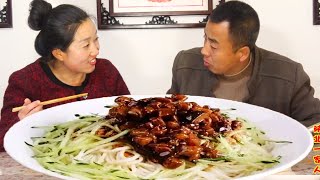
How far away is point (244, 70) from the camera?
7.58 feet

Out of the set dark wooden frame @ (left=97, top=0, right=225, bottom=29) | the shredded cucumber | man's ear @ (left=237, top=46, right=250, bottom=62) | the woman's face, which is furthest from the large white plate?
dark wooden frame @ (left=97, top=0, right=225, bottom=29)

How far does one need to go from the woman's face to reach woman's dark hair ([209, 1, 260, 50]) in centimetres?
59

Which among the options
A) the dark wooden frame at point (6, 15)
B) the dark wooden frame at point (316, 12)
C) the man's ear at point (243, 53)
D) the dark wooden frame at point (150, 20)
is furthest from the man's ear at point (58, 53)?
the dark wooden frame at point (316, 12)

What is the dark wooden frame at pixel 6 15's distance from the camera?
2.68m

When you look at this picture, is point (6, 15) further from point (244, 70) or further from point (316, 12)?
point (316, 12)

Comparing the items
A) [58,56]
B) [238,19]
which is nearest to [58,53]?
[58,56]

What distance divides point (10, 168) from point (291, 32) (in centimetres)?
202

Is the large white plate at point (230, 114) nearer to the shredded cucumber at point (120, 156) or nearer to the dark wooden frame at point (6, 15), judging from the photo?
the shredded cucumber at point (120, 156)

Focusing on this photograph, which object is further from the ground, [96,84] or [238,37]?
[238,37]

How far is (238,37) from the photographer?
223cm

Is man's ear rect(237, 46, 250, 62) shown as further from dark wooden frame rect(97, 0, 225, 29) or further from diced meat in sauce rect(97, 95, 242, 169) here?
diced meat in sauce rect(97, 95, 242, 169)

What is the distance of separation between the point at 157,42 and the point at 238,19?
2.25 feet

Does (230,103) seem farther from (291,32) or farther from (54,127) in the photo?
(291,32)

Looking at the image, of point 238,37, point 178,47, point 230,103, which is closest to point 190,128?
point 230,103
